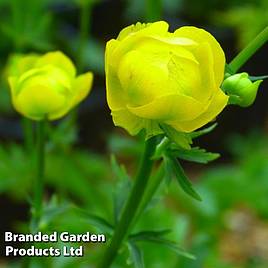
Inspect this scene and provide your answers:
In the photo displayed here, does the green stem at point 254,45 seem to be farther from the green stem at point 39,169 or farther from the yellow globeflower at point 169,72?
the green stem at point 39,169

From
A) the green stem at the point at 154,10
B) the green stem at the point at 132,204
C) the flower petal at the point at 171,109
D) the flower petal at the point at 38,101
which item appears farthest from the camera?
the green stem at the point at 154,10

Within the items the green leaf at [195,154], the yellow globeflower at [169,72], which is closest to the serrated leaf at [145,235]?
the green leaf at [195,154]

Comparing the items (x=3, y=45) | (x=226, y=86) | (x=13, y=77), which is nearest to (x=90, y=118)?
(x=3, y=45)

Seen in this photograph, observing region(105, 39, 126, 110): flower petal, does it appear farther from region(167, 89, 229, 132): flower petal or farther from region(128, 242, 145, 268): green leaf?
region(128, 242, 145, 268): green leaf

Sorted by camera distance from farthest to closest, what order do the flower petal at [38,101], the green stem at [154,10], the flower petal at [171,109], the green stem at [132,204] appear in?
the green stem at [154,10] < the flower petal at [38,101] < the green stem at [132,204] < the flower petal at [171,109]

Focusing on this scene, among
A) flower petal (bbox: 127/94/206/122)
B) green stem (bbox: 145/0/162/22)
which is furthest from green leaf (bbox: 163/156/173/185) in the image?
green stem (bbox: 145/0/162/22)

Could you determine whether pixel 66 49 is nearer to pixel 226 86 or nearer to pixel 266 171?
pixel 266 171
